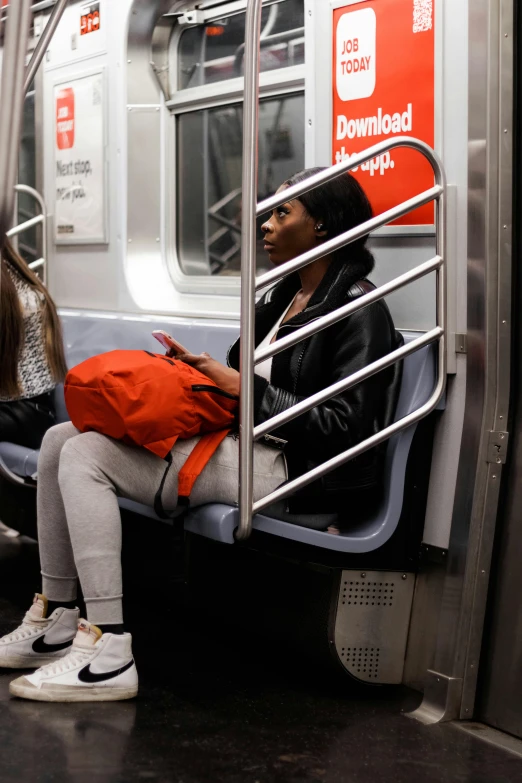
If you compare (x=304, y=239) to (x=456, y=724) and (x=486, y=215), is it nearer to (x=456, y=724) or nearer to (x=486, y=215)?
(x=486, y=215)

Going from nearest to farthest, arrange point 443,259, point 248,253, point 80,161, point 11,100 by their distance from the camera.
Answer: point 11,100, point 248,253, point 443,259, point 80,161

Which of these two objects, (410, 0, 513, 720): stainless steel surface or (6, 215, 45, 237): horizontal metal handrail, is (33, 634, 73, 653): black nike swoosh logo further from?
(6, 215, 45, 237): horizontal metal handrail

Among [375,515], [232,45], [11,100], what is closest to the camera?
[11,100]

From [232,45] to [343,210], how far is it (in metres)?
1.60

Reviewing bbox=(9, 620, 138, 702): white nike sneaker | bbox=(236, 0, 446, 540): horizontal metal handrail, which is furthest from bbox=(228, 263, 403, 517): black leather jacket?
bbox=(9, 620, 138, 702): white nike sneaker

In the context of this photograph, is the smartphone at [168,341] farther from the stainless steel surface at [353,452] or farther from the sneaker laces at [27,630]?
the sneaker laces at [27,630]

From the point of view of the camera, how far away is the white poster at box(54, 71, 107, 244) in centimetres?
524

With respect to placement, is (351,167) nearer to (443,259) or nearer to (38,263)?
(443,259)

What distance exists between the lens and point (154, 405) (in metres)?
3.19

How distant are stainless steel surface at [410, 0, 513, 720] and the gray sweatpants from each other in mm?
567

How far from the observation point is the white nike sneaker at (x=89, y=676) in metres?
3.22

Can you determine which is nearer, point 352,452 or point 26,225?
point 352,452

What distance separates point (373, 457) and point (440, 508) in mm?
252

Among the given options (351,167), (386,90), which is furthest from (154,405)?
(386,90)
